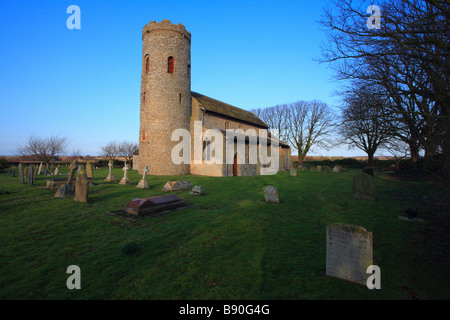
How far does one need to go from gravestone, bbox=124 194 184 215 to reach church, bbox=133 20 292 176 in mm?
10345

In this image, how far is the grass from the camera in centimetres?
329

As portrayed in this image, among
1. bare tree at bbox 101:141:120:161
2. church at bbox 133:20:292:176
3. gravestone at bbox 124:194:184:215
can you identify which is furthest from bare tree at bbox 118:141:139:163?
gravestone at bbox 124:194:184:215

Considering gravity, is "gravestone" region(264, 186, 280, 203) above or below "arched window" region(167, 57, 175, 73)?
below

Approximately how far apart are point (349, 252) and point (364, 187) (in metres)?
7.74

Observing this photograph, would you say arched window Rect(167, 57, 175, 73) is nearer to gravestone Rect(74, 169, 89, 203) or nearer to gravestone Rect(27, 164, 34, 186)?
gravestone Rect(27, 164, 34, 186)

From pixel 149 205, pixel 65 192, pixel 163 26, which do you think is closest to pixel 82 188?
pixel 65 192

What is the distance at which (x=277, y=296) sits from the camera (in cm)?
314

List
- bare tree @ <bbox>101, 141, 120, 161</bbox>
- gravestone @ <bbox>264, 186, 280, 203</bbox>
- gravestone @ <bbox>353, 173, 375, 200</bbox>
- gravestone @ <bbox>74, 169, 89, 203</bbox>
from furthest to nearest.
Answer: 1. bare tree @ <bbox>101, 141, 120, 161</bbox>
2. gravestone @ <bbox>353, 173, 375, 200</bbox>
3. gravestone @ <bbox>264, 186, 280, 203</bbox>
4. gravestone @ <bbox>74, 169, 89, 203</bbox>

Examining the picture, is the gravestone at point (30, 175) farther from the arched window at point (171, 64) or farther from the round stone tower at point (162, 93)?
the arched window at point (171, 64)

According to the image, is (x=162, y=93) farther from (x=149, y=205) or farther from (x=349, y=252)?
(x=349, y=252)

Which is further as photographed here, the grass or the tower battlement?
the tower battlement

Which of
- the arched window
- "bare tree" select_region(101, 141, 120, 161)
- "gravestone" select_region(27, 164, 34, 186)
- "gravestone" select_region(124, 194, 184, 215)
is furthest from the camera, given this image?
"bare tree" select_region(101, 141, 120, 161)

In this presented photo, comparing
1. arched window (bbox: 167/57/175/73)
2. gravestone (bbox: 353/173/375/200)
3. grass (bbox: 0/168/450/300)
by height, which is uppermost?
arched window (bbox: 167/57/175/73)
